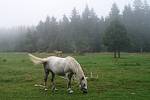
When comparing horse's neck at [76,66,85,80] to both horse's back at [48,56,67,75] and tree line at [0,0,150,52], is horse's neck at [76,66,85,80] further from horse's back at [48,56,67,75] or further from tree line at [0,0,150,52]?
tree line at [0,0,150,52]

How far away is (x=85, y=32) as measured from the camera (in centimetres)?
9181

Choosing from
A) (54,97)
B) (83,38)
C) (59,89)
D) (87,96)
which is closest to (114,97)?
(87,96)

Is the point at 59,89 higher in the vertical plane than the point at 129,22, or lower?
lower

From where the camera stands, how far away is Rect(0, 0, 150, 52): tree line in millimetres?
84144

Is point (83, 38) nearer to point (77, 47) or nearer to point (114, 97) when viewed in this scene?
point (77, 47)

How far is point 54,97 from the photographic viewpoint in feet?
51.3

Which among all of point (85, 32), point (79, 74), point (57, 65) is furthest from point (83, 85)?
point (85, 32)

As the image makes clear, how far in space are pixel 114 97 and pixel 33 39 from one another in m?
81.0

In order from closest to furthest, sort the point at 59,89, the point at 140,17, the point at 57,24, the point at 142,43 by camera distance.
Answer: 1. the point at 59,89
2. the point at 142,43
3. the point at 140,17
4. the point at 57,24

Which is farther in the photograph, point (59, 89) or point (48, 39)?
point (48, 39)

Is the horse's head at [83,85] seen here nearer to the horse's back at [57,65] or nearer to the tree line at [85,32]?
the horse's back at [57,65]

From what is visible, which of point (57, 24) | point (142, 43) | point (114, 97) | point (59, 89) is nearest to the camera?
point (114, 97)

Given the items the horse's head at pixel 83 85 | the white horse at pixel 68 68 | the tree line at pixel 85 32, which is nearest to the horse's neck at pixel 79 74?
the white horse at pixel 68 68

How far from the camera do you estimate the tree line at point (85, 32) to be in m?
84.1
